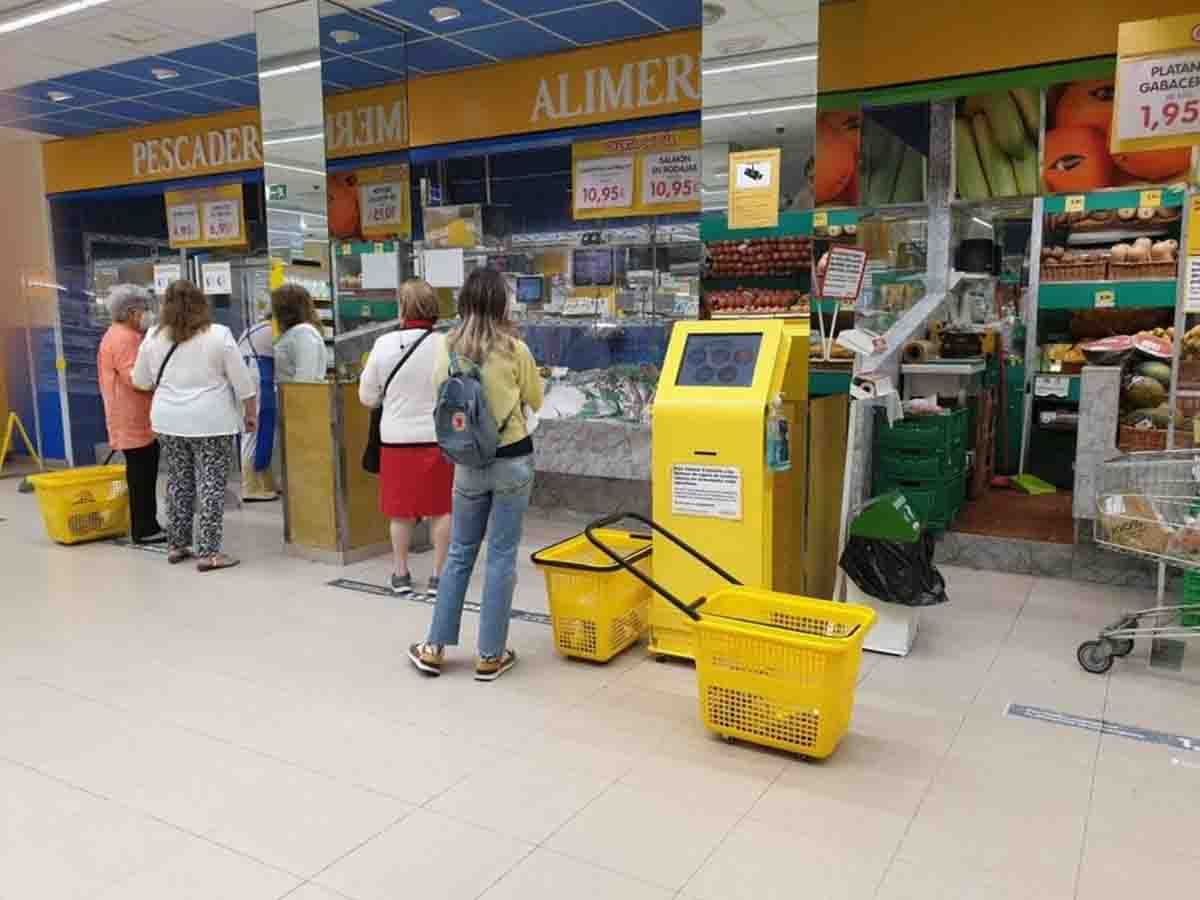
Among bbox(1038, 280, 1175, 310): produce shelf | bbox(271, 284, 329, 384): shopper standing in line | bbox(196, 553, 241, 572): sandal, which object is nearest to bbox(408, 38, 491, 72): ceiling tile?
bbox(271, 284, 329, 384): shopper standing in line

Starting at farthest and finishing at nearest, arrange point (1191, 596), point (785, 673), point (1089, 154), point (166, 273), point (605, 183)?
1. point (166, 273)
2. point (605, 183)
3. point (1089, 154)
4. point (1191, 596)
5. point (785, 673)

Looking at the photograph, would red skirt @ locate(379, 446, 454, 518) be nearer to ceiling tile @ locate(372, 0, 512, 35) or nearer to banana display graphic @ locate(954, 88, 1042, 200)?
ceiling tile @ locate(372, 0, 512, 35)

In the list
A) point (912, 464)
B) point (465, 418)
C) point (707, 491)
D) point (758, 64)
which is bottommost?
point (912, 464)

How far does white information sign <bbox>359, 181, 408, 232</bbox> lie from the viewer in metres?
5.87

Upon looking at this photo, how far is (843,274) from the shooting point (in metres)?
4.34

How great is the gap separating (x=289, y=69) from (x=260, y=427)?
3043 mm

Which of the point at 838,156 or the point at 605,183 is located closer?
the point at 838,156

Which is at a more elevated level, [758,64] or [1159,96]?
[758,64]

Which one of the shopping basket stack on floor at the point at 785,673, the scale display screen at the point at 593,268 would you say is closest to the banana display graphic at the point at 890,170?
the scale display screen at the point at 593,268

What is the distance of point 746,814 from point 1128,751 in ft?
4.35

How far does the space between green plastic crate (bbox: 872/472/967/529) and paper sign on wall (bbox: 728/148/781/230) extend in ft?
5.56

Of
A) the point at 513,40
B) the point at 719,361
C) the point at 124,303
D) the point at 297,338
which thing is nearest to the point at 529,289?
the point at 513,40

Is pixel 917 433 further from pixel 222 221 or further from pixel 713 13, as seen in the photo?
pixel 222 221

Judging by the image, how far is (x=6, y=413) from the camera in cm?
950
